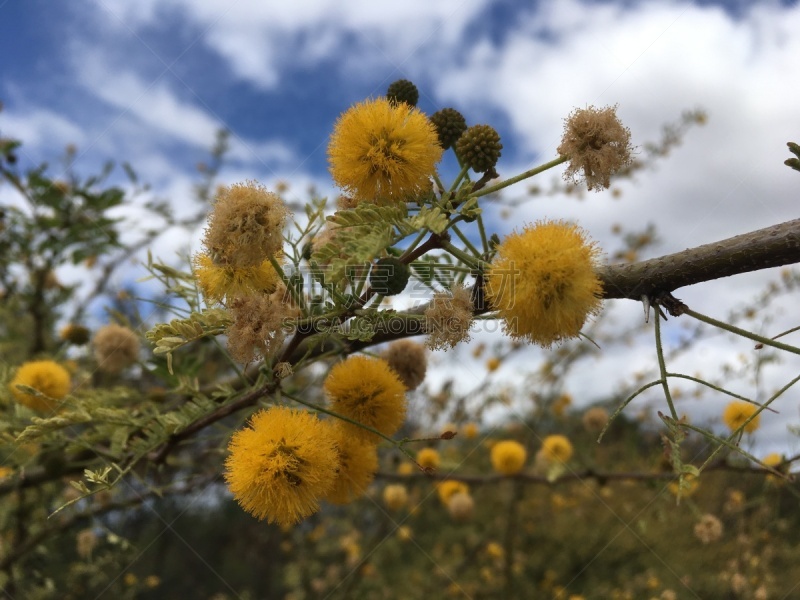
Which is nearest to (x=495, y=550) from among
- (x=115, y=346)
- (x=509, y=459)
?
(x=509, y=459)

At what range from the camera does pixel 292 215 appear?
4.24ft

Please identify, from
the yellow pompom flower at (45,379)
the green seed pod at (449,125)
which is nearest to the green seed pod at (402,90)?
the green seed pod at (449,125)

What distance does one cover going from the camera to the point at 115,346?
279 cm

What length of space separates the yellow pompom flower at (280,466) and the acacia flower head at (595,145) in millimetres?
846

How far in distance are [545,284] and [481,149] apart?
0.39 metres

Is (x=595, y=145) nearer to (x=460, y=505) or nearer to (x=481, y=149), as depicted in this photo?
(x=481, y=149)

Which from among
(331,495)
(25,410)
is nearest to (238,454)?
(331,495)

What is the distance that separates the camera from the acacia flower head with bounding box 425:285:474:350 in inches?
46.0

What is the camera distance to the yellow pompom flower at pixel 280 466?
3.83 ft

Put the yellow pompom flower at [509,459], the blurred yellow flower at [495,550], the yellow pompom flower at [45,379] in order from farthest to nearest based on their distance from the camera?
the blurred yellow flower at [495,550] → the yellow pompom flower at [509,459] → the yellow pompom flower at [45,379]

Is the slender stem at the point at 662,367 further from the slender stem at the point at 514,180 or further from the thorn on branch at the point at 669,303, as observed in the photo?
the slender stem at the point at 514,180

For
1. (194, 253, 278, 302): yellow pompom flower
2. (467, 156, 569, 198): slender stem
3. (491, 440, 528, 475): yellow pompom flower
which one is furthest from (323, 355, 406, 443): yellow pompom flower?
(491, 440, 528, 475): yellow pompom flower

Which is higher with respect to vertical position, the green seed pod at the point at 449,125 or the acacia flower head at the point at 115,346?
the green seed pod at the point at 449,125

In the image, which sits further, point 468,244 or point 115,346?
point 115,346
